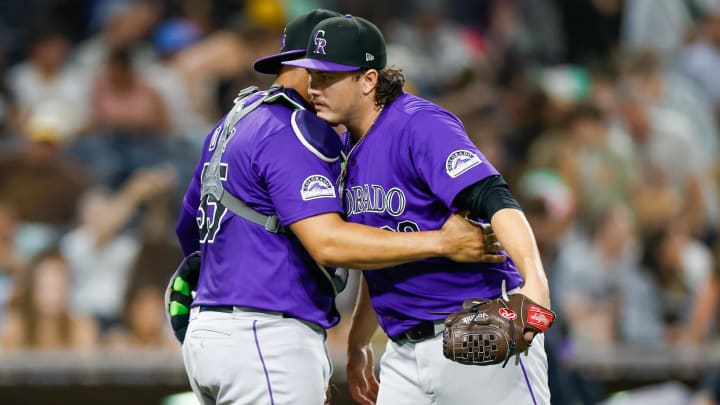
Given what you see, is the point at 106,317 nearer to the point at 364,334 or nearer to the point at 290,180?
the point at 364,334

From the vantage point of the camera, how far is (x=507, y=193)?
3.74 metres

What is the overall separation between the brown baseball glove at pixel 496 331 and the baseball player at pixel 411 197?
1.06 feet

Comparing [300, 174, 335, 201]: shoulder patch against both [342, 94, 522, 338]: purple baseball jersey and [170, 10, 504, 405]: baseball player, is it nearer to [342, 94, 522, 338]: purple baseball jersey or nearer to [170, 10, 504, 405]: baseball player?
[170, 10, 504, 405]: baseball player

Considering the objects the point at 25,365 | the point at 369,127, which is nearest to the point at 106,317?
Answer: the point at 25,365

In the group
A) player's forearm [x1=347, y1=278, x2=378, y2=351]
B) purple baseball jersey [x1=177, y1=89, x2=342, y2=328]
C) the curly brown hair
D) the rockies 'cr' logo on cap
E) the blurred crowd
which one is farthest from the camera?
the blurred crowd

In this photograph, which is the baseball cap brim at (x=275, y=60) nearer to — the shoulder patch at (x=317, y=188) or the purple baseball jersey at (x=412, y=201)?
the purple baseball jersey at (x=412, y=201)

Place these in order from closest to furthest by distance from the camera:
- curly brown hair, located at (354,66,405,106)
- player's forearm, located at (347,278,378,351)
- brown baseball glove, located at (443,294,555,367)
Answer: brown baseball glove, located at (443,294,555,367) → curly brown hair, located at (354,66,405,106) → player's forearm, located at (347,278,378,351)

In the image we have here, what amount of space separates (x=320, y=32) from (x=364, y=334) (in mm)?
1206

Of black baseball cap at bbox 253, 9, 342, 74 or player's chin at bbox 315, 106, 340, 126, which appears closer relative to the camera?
player's chin at bbox 315, 106, 340, 126

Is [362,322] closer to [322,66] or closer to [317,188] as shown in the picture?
[317,188]

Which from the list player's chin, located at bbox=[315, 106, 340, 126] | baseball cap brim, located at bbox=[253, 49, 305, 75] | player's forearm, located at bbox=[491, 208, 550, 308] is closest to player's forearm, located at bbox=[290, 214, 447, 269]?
player's forearm, located at bbox=[491, 208, 550, 308]

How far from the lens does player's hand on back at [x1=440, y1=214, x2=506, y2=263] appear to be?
12.5 ft

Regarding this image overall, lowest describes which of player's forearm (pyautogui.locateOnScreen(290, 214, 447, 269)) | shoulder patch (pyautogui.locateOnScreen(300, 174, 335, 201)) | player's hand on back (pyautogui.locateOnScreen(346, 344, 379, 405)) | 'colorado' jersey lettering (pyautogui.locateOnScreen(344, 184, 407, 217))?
player's hand on back (pyautogui.locateOnScreen(346, 344, 379, 405))

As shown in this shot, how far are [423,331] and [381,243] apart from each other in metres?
0.39
